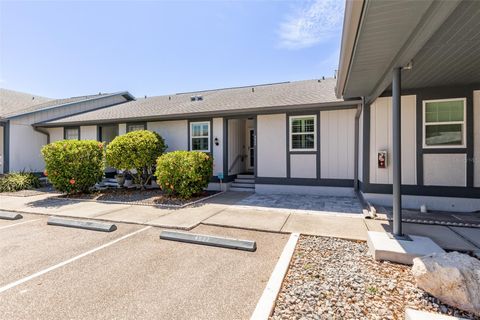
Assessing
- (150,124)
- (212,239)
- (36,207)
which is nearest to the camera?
(212,239)

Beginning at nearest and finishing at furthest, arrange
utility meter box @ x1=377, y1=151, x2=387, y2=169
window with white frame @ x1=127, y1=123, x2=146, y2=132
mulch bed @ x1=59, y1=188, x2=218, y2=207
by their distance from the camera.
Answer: utility meter box @ x1=377, y1=151, x2=387, y2=169
mulch bed @ x1=59, y1=188, x2=218, y2=207
window with white frame @ x1=127, y1=123, x2=146, y2=132

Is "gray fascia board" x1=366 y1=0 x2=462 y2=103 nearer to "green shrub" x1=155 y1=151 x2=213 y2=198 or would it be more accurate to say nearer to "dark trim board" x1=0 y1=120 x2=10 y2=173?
"green shrub" x1=155 y1=151 x2=213 y2=198

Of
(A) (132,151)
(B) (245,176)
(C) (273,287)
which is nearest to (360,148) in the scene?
(B) (245,176)

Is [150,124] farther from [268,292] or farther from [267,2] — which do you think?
[268,292]

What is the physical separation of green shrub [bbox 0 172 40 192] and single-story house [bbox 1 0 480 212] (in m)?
1.68

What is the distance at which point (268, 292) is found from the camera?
2.50 metres

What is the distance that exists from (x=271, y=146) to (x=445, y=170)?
196 inches

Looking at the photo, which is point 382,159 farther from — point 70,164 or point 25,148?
point 25,148

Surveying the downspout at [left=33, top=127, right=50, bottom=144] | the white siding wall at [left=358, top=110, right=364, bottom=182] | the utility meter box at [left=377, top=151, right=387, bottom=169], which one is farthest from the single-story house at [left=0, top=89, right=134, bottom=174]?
the utility meter box at [left=377, top=151, right=387, bottom=169]

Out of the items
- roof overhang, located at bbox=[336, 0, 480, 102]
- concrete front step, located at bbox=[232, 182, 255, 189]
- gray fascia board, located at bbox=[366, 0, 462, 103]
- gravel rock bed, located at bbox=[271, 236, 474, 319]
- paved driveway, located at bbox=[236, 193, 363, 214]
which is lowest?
gravel rock bed, located at bbox=[271, 236, 474, 319]

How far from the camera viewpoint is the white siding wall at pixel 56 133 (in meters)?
12.1

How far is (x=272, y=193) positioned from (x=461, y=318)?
6.40 m

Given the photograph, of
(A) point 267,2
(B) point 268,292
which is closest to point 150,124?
(A) point 267,2

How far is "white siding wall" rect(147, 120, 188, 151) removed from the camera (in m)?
9.82
